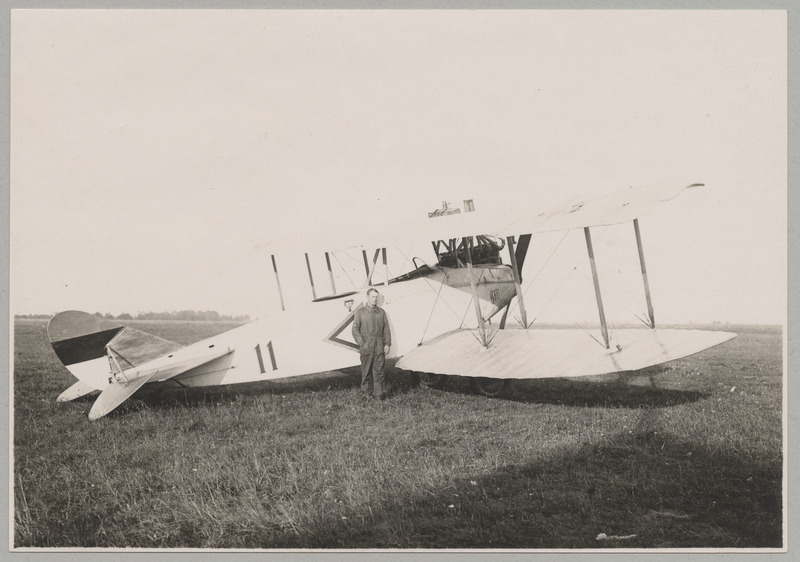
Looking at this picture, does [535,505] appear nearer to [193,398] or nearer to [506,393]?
[506,393]

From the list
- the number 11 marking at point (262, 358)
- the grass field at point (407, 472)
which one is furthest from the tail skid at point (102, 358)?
the number 11 marking at point (262, 358)

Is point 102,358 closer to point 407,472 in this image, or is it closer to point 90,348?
point 90,348

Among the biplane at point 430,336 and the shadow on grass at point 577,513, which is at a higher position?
the biplane at point 430,336

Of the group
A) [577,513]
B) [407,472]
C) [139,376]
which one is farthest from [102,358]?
[577,513]

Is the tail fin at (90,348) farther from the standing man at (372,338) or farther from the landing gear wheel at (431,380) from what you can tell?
the landing gear wheel at (431,380)

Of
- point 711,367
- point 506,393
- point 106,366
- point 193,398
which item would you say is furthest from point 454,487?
point 711,367

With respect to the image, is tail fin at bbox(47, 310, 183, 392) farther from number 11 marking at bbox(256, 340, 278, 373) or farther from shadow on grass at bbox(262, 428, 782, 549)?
shadow on grass at bbox(262, 428, 782, 549)
